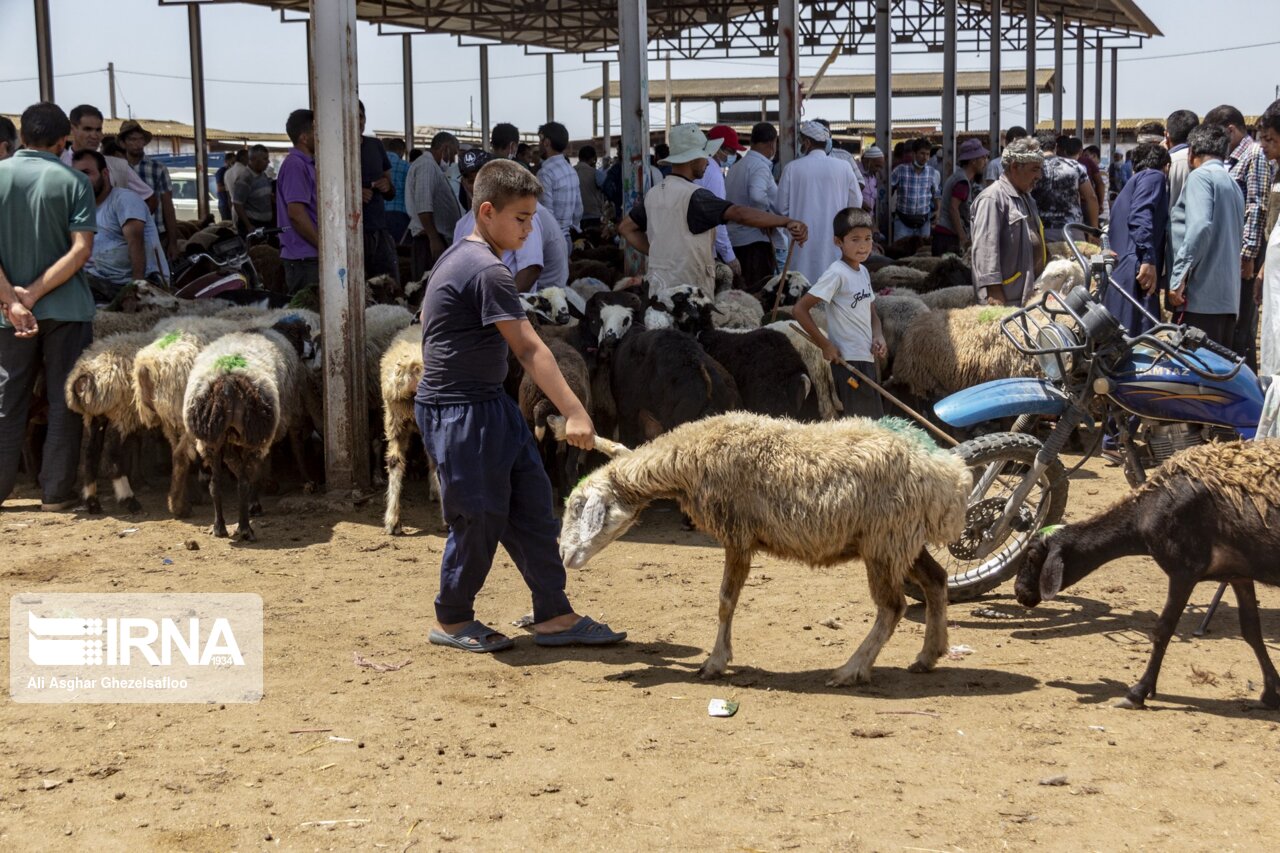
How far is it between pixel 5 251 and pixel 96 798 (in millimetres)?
5059

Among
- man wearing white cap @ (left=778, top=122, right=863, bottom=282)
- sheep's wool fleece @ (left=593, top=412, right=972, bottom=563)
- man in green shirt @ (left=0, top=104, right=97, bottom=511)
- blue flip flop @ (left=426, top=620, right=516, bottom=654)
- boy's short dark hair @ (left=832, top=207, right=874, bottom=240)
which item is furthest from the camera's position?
man wearing white cap @ (left=778, top=122, right=863, bottom=282)

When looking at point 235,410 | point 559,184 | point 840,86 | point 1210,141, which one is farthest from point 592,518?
point 840,86

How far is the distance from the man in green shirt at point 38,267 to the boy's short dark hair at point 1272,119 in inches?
271

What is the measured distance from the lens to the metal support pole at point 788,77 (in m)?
13.2

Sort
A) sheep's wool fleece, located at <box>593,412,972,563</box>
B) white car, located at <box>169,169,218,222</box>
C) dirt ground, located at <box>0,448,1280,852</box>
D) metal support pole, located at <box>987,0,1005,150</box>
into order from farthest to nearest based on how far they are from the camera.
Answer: white car, located at <box>169,169,218,222</box>
metal support pole, located at <box>987,0,1005,150</box>
sheep's wool fleece, located at <box>593,412,972,563</box>
dirt ground, located at <box>0,448,1280,852</box>

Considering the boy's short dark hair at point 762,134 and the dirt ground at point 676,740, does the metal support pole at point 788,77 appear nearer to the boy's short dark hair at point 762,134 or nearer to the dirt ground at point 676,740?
the boy's short dark hair at point 762,134

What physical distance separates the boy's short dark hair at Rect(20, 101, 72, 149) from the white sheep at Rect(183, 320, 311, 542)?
1618 millimetres

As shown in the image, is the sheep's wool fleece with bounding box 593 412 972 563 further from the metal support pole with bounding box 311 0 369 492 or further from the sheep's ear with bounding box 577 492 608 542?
the metal support pole with bounding box 311 0 369 492

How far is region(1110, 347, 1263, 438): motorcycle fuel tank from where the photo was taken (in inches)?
229

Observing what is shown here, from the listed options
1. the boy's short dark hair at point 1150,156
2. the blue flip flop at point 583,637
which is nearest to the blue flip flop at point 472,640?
the blue flip flop at point 583,637

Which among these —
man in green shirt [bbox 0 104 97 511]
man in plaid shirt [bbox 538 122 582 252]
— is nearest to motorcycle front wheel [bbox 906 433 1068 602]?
man in green shirt [bbox 0 104 97 511]

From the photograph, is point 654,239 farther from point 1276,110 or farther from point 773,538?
point 773,538

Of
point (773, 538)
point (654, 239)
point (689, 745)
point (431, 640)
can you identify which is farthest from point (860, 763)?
point (654, 239)

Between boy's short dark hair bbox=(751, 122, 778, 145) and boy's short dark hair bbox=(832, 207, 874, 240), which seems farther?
boy's short dark hair bbox=(751, 122, 778, 145)
